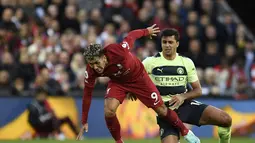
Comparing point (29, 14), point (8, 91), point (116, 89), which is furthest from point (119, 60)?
A: point (29, 14)

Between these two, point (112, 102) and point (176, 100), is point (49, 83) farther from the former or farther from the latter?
point (176, 100)

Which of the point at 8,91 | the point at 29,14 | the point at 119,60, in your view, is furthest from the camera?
the point at 29,14

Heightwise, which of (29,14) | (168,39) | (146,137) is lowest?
(146,137)

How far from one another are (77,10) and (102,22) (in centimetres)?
84

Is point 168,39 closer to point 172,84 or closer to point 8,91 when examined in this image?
point 172,84

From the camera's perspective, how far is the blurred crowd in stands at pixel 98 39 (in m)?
19.2

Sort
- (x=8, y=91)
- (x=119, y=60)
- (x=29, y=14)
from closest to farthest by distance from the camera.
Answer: (x=119, y=60)
(x=8, y=91)
(x=29, y=14)

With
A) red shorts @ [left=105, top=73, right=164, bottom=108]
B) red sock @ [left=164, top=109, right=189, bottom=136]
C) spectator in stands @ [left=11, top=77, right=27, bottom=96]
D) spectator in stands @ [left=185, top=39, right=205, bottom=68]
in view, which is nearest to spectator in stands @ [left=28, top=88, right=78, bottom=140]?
spectator in stands @ [left=11, top=77, right=27, bottom=96]

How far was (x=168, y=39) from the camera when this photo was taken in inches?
486

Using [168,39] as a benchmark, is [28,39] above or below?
below

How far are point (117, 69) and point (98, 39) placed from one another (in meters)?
8.91

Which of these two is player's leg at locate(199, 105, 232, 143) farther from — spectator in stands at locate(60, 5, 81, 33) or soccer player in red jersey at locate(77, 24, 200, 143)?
spectator in stands at locate(60, 5, 81, 33)

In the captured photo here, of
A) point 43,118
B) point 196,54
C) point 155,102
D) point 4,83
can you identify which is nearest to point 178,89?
point 155,102

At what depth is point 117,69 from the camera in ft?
39.9
